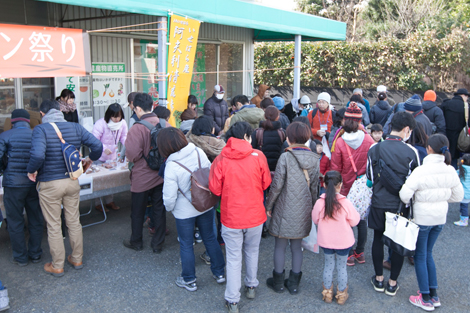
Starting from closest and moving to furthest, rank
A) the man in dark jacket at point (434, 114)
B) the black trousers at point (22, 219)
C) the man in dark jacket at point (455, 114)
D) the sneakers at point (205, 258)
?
1. the black trousers at point (22, 219)
2. the sneakers at point (205, 258)
3. the man in dark jacket at point (434, 114)
4. the man in dark jacket at point (455, 114)

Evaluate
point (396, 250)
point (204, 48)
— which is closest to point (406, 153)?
point (396, 250)

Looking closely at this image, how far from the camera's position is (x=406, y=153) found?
3738 millimetres

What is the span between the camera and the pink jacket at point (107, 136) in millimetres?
5738

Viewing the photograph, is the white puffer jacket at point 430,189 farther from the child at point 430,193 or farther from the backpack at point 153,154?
the backpack at point 153,154

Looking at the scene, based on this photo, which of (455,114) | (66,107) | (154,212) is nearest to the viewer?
(154,212)

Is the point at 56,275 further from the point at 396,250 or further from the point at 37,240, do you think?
the point at 396,250

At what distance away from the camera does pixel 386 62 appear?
16109mm

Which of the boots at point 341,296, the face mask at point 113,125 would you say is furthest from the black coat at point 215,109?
the boots at point 341,296

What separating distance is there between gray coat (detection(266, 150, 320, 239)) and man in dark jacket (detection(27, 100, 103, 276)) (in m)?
2.06

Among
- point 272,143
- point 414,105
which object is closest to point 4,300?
point 272,143

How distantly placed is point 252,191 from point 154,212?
1694mm

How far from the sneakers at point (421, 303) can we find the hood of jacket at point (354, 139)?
1.59 meters

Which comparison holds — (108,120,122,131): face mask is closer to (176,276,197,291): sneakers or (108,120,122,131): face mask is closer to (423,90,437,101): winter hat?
(176,276,197,291): sneakers

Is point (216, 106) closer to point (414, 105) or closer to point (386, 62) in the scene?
point (414, 105)
